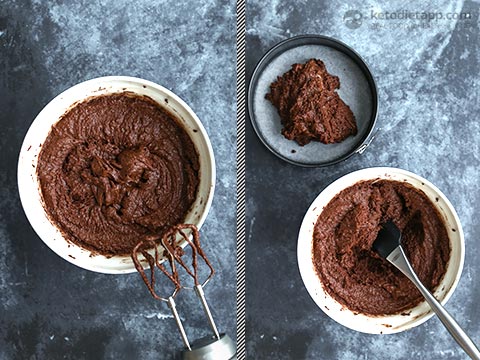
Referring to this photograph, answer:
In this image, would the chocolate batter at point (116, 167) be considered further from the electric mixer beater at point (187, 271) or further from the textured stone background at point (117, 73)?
the textured stone background at point (117, 73)

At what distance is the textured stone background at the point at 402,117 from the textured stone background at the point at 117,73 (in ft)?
0.34

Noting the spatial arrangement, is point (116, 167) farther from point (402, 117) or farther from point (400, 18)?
point (400, 18)

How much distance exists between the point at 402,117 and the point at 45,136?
1166 millimetres

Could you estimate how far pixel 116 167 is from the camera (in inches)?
75.4

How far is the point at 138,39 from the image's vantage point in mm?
2127

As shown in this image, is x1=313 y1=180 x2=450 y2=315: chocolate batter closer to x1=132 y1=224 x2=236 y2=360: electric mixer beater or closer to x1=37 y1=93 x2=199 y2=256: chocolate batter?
x1=132 y1=224 x2=236 y2=360: electric mixer beater

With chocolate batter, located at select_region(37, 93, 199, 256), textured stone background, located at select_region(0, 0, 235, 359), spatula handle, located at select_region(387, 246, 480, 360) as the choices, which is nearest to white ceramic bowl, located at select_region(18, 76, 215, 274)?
chocolate batter, located at select_region(37, 93, 199, 256)

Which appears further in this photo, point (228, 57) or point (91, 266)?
point (228, 57)

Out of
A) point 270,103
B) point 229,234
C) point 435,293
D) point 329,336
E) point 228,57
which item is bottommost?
point 329,336

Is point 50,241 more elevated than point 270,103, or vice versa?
point 270,103

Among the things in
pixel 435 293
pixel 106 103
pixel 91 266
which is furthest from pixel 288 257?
pixel 106 103

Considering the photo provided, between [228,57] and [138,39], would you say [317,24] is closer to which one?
[228,57]

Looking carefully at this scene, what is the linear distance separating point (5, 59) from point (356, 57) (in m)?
1.18

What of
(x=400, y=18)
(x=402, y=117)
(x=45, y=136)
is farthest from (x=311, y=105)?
(x=45, y=136)
